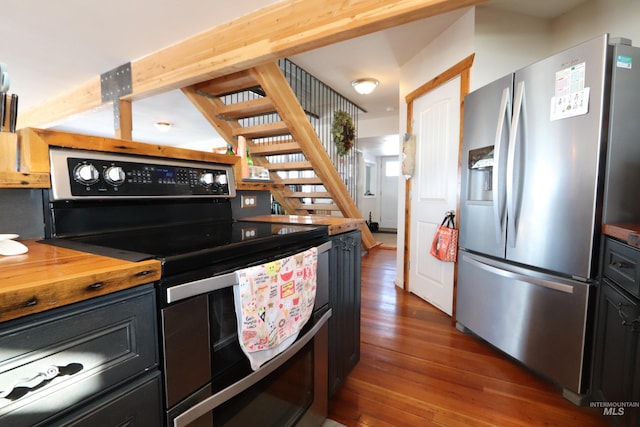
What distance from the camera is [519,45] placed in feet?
7.52

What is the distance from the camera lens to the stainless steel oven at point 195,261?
0.68 meters

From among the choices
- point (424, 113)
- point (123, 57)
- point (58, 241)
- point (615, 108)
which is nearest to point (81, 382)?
point (58, 241)

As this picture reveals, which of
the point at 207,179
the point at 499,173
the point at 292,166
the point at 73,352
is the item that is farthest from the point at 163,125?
the point at 73,352

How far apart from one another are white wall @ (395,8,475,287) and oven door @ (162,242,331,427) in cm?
230

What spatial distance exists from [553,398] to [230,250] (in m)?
1.84

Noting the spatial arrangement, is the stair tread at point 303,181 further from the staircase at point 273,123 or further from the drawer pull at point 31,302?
the drawer pull at point 31,302

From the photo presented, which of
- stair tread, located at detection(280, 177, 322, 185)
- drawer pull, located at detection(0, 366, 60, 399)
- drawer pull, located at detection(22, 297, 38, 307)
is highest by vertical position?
stair tread, located at detection(280, 177, 322, 185)

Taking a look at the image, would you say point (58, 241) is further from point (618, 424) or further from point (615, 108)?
point (615, 108)

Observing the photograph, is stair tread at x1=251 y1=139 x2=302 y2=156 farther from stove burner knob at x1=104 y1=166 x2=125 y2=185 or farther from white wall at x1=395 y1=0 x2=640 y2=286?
stove burner knob at x1=104 y1=166 x2=125 y2=185

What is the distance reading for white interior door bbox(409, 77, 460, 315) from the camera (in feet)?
8.01

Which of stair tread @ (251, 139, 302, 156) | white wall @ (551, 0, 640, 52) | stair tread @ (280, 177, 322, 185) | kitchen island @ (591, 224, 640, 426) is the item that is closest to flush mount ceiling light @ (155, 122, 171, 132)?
stair tread @ (251, 139, 302, 156)

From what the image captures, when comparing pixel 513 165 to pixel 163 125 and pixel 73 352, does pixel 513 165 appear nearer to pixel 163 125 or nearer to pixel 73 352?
pixel 73 352

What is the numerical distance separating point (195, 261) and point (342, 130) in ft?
10.7

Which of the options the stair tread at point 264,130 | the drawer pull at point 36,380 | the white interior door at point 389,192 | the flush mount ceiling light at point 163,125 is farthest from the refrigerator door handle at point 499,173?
the white interior door at point 389,192
